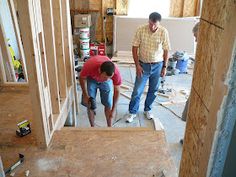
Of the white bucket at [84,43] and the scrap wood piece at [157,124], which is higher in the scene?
the white bucket at [84,43]

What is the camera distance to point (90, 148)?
239 centimetres

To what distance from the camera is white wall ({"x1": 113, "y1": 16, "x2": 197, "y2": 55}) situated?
6.58 metres

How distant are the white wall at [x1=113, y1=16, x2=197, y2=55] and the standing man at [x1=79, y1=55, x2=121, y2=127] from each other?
3.58 m

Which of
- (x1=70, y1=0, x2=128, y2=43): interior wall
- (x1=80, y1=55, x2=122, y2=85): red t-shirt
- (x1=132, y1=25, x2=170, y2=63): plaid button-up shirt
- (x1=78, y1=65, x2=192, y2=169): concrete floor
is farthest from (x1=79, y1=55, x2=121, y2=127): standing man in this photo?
(x1=70, y1=0, x2=128, y2=43): interior wall

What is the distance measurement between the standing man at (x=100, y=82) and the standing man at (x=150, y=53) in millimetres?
568

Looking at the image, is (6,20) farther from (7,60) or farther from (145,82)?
(145,82)

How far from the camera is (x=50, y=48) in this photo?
2662 millimetres

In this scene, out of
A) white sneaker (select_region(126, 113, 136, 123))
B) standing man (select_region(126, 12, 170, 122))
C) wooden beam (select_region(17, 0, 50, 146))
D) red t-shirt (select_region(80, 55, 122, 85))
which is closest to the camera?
wooden beam (select_region(17, 0, 50, 146))

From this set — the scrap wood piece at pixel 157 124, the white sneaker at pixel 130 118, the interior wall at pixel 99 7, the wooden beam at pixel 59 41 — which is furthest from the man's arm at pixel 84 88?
the interior wall at pixel 99 7

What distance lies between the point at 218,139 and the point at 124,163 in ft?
5.02

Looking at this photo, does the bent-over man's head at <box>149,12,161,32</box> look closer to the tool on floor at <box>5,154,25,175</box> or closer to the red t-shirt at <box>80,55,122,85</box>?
the red t-shirt at <box>80,55,122,85</box>

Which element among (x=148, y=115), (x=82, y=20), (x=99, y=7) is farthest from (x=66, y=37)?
(x=99, y=7)

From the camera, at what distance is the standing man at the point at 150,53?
11.8ft

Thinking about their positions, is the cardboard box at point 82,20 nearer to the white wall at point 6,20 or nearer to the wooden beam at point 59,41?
the white wall at point 6,20
